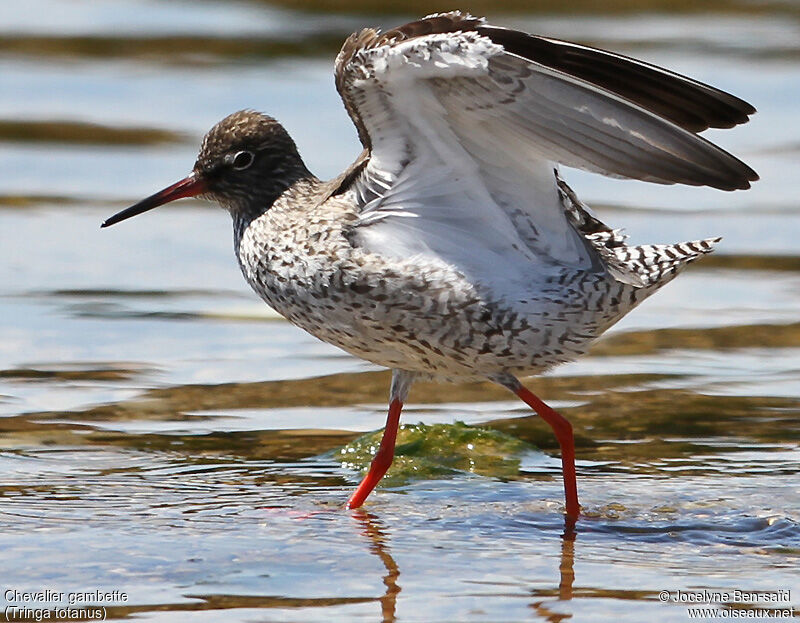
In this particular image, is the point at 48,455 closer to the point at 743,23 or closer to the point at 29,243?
the point at 29,243

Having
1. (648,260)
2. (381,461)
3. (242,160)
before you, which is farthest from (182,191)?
(648,260)

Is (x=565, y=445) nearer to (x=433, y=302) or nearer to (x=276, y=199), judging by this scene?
(x=433, y=302)

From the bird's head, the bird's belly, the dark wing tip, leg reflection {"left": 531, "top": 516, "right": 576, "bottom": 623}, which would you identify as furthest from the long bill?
leg reflection {"left": 531, "top": 516, "right": 576, "bottom": 623}

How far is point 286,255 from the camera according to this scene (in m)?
7.56

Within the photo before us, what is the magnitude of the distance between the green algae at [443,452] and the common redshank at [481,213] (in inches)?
12.6

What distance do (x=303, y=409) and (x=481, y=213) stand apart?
6.64ft

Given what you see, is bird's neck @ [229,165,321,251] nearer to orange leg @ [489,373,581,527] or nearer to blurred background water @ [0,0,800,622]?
blurred background water @ [0,0,800,622]

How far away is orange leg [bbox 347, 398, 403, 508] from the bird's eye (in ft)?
5.00

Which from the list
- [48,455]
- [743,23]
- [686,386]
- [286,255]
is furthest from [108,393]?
[743,23]

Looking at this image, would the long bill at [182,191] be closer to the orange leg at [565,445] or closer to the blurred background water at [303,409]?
the blurred background water at [303,409]

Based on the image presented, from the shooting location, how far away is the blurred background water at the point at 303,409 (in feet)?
20.5

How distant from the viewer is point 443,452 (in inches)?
319

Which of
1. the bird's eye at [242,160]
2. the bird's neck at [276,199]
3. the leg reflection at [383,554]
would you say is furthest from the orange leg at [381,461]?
the bird's eye at [242,160]

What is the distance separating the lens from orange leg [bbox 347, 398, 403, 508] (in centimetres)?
737
